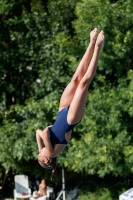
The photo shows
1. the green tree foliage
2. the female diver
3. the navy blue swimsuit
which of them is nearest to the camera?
the female diver

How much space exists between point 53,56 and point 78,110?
5164 mm

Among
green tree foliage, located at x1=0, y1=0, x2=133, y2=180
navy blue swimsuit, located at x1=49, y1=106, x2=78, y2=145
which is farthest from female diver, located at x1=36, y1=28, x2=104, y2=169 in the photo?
green tree foliage, located at x1=0, y1=0, x2=133, y2=180

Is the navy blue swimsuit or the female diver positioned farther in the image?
the navy blue swimsuit

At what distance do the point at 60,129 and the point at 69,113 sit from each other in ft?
0.70

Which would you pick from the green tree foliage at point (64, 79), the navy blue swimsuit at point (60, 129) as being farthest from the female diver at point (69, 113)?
the green tree foliage at point (64, 79)

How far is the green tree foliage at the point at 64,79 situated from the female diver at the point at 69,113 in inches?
133

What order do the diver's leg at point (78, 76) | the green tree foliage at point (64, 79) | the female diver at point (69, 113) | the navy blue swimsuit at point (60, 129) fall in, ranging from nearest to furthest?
the female diver at point (69, 113) < the navy blue swimsuit at point (60, 129) < the diver's leg at point (78, 76) < the green tree foliage at point (64, 79)

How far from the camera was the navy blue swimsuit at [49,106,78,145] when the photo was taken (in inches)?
228

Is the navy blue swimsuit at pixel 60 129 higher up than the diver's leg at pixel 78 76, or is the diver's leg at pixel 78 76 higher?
the diver's leg at pixel 78 76

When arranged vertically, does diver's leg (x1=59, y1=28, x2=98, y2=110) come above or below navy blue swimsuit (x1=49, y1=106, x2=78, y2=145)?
above

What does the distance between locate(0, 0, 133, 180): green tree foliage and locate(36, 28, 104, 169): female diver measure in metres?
3.37

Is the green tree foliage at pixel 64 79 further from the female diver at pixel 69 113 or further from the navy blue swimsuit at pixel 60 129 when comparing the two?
the navy blue swimsuit at pixel 60 129

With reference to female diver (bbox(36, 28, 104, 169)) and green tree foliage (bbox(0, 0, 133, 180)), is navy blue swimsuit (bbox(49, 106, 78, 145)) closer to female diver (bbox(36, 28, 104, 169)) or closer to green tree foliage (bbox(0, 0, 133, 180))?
female diver (bbox(36, 28, 104, 169))

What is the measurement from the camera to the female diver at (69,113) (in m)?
5.70
